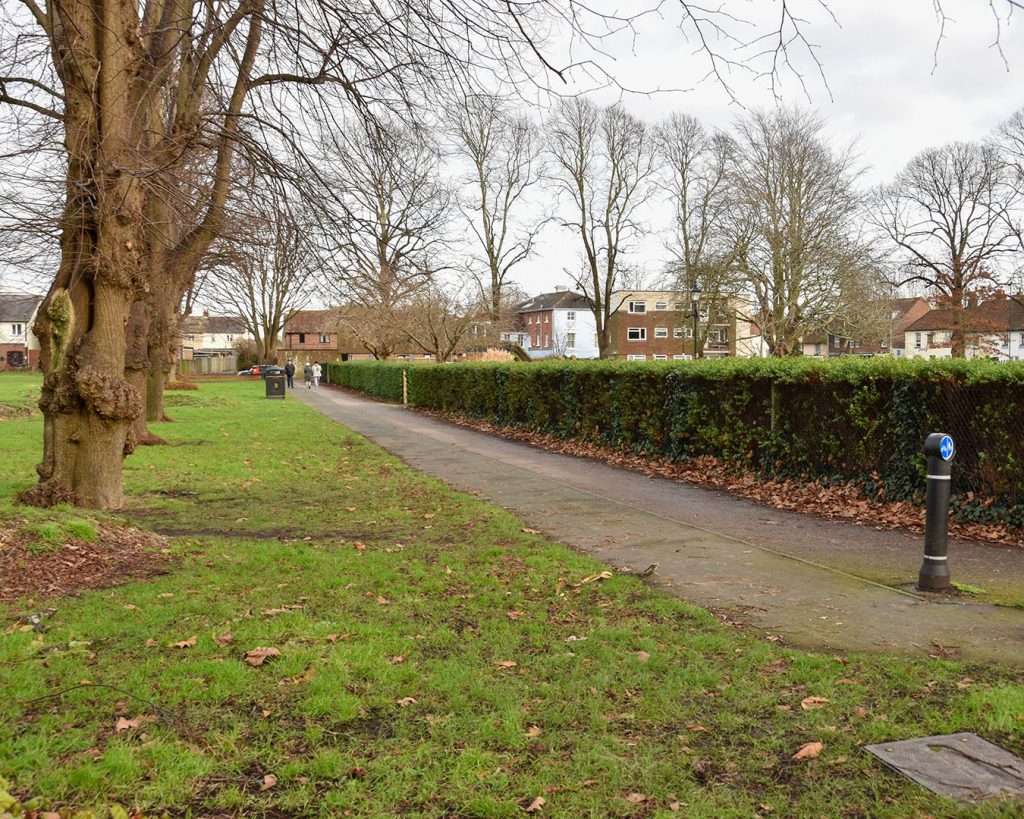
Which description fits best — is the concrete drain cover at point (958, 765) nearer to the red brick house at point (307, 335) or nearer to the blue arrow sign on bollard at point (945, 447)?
the blue arrow sign on bollard at point (945, 447)

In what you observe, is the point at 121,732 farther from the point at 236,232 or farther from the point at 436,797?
the point at 236,232

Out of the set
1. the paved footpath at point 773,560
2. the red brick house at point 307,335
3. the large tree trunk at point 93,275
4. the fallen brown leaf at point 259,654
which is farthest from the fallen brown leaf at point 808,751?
the red brick house at point 307,335

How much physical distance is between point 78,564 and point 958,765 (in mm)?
5855

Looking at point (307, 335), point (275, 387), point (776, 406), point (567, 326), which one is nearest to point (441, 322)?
point (275, 387)

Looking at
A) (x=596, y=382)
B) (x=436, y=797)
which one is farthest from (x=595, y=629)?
(x=596, y=382)

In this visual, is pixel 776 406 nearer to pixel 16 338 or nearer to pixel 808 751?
pixel 808 751

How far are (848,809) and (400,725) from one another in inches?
72.1

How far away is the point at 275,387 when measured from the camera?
3747 cm

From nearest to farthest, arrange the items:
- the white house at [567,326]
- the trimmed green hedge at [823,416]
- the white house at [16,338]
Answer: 1. the trimmed green hedge at [823,416]
2. the white house at [16,338]
3. the white house at [567,326]

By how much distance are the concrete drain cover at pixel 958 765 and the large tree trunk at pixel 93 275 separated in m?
7.07

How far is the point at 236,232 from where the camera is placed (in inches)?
340

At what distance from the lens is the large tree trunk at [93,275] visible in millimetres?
7262

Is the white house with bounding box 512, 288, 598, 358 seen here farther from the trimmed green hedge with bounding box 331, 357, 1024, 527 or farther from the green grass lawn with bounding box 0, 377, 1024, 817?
the green grass lawn with bounding box 0, 377, 1024, 817

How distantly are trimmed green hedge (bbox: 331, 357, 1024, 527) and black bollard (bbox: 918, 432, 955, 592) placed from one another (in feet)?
7.91
